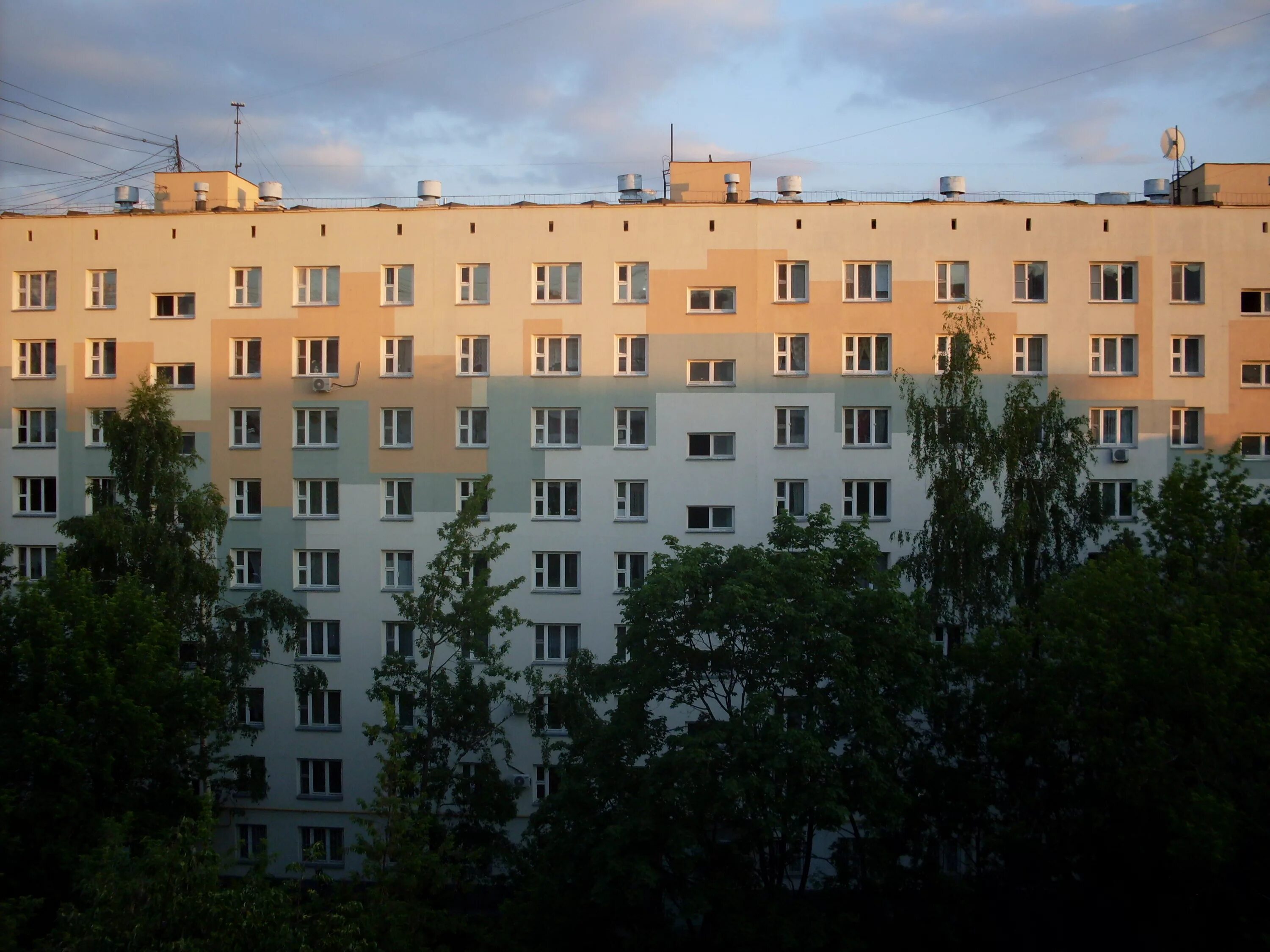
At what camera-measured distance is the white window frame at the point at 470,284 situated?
3466 centimetres

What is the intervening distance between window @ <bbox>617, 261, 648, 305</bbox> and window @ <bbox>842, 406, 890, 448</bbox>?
25.9 ft

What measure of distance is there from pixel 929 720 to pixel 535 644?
15.2 m

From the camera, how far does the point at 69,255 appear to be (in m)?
36.3

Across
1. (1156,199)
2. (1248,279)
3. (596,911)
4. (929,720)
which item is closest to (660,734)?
(596,911)

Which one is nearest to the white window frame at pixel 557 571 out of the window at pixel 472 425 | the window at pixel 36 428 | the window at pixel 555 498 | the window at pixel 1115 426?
the window at pixel 555 498

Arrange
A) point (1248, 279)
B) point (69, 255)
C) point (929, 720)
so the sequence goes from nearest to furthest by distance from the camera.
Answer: point (929, 720) < point (1248, 279) < point (69, 255)

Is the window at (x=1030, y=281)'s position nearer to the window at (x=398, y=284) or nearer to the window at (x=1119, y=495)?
the window at (x=1119, y=495)

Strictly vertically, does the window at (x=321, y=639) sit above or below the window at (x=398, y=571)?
below

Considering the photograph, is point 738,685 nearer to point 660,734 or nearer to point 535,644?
point 660,734

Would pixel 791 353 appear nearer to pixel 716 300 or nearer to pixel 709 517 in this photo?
pixel 716 300

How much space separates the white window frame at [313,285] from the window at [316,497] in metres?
6.18

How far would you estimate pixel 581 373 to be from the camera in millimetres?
34094

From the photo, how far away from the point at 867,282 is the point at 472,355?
13.6 m

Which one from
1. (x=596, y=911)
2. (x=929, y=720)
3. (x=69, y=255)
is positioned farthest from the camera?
(x=69, y=255)
